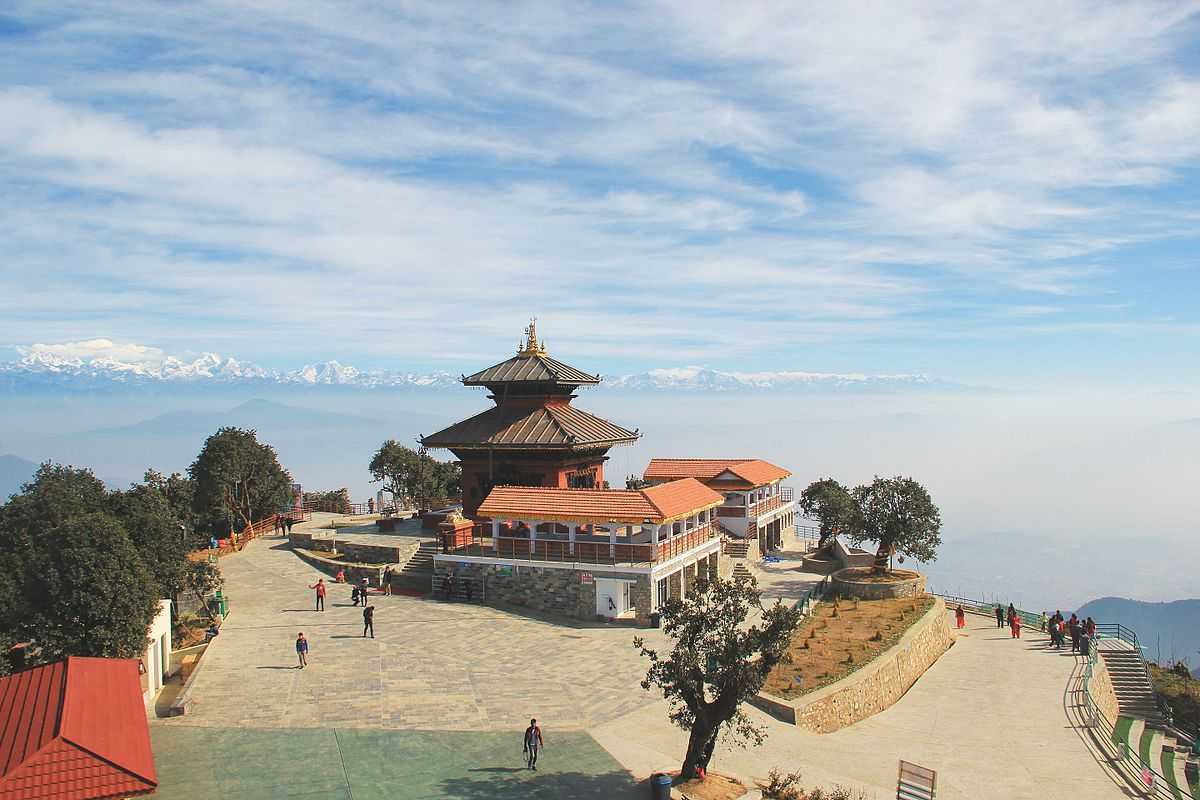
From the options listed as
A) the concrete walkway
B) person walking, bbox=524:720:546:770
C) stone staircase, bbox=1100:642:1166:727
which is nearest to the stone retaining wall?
the concrete walkway

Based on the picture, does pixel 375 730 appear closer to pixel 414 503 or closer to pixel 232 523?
pixel 232 523

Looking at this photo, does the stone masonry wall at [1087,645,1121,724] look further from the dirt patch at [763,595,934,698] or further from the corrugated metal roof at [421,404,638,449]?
the corrugated metal roof at [421,404,638,449]

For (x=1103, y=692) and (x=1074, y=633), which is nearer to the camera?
(x=1103, y=692)

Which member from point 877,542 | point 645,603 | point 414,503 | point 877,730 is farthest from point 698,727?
point 414,503

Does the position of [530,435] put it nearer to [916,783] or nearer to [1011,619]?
[1011,619]

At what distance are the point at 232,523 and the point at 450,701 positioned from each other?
30911 mm

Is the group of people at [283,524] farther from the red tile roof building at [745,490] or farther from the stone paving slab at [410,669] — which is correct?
the red tile roof building at [745,490]

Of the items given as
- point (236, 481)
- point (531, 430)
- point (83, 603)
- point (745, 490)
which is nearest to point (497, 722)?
point (83, 603)

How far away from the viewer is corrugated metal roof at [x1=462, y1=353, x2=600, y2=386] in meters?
43.5

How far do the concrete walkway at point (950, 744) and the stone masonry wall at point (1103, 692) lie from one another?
0.83 metres

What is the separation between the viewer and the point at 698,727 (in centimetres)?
1852

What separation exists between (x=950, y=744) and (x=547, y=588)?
1468cm

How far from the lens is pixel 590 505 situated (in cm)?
3359

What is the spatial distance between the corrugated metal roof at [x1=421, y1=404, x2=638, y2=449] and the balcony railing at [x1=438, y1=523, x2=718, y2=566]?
6006 millimetres
